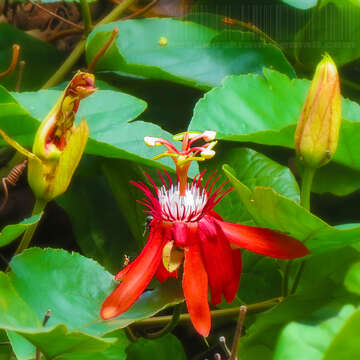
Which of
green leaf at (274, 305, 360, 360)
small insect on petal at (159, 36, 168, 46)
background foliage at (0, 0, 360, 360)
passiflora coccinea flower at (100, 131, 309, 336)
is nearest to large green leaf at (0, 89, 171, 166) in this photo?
background foliage at (0, 0, 360, 360)

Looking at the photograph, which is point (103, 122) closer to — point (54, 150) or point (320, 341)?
point (54, 150)

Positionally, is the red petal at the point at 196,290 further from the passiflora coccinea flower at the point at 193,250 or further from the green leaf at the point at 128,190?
the green leaf at the point at 128,190

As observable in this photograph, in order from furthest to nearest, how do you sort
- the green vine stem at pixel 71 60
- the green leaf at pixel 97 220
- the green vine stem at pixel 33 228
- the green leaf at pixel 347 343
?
1. the green vine stem at pixel 71 60
2. the green leaf at pixel 97 220
3. the green vine stem at pixel 33 228
4. the green leaf at pixel 347 343

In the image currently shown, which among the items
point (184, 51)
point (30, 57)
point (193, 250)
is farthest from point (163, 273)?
point (30, 57)

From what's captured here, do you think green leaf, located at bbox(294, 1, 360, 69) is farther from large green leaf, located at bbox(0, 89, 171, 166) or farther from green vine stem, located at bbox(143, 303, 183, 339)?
green vine stem, located at bbox(143, 303, 183, 339)

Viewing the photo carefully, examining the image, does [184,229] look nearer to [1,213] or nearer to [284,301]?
[284,301]

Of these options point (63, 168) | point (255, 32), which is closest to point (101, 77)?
point (255, 32)

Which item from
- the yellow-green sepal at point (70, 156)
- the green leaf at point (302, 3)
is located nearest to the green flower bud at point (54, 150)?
the yellow-green sepal at point (70, 156)
